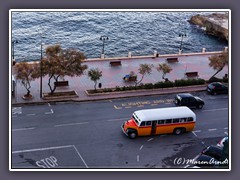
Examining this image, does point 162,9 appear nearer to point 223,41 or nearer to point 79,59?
point 79,59

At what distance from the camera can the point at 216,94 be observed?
2525 inches

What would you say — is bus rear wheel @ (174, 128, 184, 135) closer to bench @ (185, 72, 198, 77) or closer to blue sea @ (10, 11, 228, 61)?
bench @ (185, 72, 198, 77)

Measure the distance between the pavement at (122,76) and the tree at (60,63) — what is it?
8.91 ft

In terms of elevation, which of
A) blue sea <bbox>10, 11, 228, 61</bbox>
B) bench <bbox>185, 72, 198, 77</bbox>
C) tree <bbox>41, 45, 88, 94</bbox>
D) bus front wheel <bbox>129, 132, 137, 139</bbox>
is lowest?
bus front wheel <bbox>129, 132, 137, 139</bbox>

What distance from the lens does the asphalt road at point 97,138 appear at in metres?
47.8

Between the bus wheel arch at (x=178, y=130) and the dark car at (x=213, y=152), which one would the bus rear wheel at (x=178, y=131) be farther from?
the dark car at (x=213, y=152)

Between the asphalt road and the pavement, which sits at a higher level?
the pavement

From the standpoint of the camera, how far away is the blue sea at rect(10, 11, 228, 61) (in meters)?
86.7

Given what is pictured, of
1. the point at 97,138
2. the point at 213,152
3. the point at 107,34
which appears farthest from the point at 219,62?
the point at 107,34

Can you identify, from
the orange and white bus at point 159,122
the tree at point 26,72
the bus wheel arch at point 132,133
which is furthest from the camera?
the tree at point 26,72

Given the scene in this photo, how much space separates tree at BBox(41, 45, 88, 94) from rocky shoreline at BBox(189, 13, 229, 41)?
4713cm

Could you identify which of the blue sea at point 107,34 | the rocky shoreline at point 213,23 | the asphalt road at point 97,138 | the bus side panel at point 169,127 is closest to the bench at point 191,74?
the asphalt road at point 97,138

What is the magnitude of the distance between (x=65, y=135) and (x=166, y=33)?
51.9 metres

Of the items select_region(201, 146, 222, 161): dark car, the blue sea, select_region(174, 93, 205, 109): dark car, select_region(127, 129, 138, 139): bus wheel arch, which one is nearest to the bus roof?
select_region(127, 129, 138, 139): bus wheel arch
